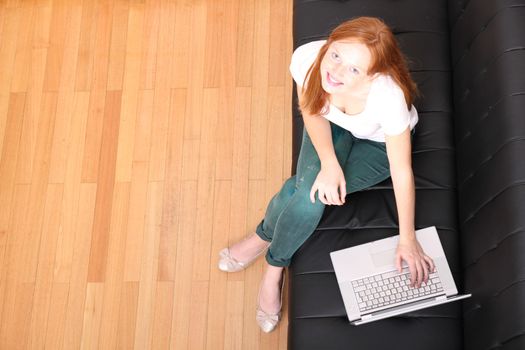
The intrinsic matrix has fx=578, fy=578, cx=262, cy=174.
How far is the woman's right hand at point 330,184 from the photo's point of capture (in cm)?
169

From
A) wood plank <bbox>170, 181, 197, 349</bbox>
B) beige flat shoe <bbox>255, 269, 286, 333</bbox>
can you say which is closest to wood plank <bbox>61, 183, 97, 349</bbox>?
wood plank <bbox>170, 181, 197, 349</bbox>

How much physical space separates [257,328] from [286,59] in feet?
3.81

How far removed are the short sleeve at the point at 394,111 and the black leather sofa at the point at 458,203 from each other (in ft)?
0.97

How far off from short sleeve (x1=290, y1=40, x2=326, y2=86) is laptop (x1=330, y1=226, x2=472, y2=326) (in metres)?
0.54

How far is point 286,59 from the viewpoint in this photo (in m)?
2.56

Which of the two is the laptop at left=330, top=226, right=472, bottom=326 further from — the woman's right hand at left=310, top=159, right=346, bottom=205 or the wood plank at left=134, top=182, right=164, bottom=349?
the wood plank at left=134, top=182, right=164, bottom=349

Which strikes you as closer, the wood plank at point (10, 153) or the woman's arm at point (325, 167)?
the woman's arm at point (325, 167)

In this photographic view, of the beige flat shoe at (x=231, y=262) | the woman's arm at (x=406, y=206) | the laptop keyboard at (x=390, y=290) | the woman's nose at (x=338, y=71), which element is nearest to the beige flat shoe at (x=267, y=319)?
the beige flat shoe at (x=231, y=262)

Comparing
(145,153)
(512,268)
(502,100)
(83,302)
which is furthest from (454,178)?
(83,302)

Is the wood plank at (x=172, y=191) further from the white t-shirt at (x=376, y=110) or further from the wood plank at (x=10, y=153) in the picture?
the white t-shirt at (x=376, y=110)

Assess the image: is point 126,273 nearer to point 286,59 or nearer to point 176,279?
point 176,279

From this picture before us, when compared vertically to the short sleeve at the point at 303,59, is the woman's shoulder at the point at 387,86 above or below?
below

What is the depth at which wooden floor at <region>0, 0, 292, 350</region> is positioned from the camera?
2.29 meters

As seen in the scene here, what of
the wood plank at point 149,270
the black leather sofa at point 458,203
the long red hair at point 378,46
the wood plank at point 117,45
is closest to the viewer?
the long red hair at point 378,46
